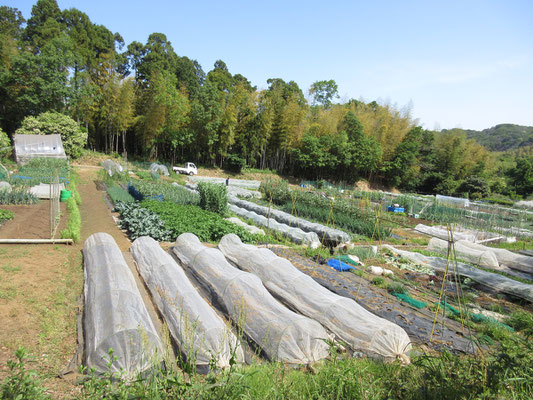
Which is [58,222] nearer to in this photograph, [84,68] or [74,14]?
[84,68]

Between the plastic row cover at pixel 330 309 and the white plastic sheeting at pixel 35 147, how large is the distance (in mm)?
17992

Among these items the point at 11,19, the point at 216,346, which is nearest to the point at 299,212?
the point at 216,346

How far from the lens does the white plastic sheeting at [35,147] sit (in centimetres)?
1767

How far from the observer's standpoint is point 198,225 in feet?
28.1

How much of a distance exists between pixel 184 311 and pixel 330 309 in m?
2.06

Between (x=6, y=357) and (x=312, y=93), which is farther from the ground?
(x=312, y=93)

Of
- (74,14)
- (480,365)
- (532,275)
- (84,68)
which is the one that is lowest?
(532,275)

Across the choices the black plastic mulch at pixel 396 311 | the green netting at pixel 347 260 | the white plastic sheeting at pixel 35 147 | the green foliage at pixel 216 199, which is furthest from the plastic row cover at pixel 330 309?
the white plastic sheeting at pixel 35 147

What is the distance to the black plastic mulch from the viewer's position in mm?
4375

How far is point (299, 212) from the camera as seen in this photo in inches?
554

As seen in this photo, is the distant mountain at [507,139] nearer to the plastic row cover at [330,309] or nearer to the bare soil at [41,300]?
the plastic row cover at [330,309]

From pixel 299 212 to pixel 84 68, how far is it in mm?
23362

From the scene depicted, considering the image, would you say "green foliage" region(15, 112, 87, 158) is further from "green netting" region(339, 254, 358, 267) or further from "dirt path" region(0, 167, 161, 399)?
"green netting" region(339, 254, 358, 267)

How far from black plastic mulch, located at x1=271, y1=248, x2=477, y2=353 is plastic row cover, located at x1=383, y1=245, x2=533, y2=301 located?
244cm
